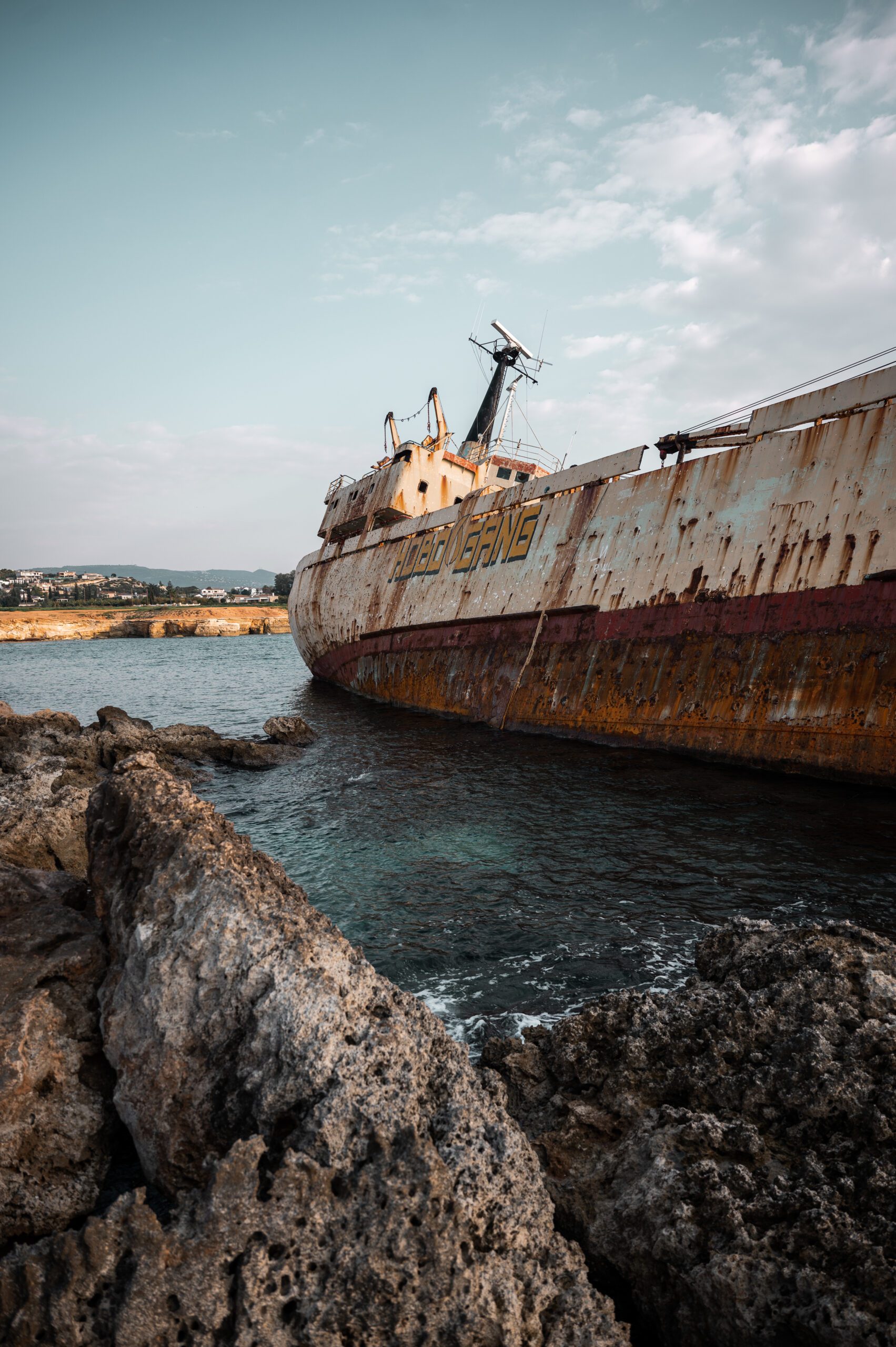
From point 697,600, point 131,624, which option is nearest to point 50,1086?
point 697,600

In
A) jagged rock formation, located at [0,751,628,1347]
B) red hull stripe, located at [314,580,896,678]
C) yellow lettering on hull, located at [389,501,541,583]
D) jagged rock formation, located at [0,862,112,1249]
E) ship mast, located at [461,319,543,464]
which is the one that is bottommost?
jagged rock formation, located at [0,862,112,1249]

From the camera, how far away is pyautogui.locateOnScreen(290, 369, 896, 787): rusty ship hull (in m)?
8.10

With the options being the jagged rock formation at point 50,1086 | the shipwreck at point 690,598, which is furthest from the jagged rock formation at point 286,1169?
the shipwreck at point 690,598

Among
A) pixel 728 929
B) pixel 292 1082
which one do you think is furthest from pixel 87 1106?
pixel 728 929

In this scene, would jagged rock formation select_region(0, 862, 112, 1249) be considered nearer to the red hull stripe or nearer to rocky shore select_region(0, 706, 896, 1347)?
rocky shore select_region(0, 706, 896, 1347)

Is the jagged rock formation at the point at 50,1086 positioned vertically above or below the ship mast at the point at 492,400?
below

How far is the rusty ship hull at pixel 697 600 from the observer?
26.6ft

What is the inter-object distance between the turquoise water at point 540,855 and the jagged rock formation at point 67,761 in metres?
0.90

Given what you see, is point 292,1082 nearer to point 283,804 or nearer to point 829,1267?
point 829,1267

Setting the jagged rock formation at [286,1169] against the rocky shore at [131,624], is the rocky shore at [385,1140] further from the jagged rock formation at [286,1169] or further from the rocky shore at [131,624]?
the rocky shore at [131,624]

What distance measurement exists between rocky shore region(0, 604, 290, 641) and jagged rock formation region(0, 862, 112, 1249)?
76852mm

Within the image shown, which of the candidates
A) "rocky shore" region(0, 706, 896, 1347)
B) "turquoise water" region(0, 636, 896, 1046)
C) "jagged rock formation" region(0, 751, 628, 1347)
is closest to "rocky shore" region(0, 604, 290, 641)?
"turquoise water" region(0, 636, 896, 1046)

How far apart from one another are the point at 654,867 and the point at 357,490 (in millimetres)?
16269

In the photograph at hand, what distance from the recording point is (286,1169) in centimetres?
199
